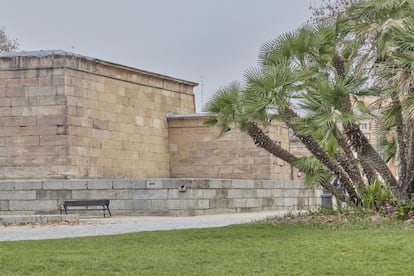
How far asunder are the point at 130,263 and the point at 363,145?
7660 mm

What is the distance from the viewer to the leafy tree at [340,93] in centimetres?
1470

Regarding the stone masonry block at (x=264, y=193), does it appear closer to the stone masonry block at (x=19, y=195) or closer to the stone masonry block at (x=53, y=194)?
the stone masonry block at (x=53, y=194)

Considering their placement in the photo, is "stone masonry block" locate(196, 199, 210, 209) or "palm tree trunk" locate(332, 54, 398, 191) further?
"stone masonry block" locate(196, 199, 210, 209)

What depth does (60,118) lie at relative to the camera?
78.8ft

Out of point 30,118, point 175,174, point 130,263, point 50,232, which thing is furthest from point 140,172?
point 130,263

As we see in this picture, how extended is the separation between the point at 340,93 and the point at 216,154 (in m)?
14.7

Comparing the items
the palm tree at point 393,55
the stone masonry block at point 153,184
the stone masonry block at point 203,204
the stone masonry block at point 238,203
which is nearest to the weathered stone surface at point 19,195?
the stone masonry block at point 153,184

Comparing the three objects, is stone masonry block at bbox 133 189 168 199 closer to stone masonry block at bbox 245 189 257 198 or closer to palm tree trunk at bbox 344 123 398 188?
stone masonry block at bbox 245 189 257 198

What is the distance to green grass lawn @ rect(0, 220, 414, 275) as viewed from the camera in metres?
8.70

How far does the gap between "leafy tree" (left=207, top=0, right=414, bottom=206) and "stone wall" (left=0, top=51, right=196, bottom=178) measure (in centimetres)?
832

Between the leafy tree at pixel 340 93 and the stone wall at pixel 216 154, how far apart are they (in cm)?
1169

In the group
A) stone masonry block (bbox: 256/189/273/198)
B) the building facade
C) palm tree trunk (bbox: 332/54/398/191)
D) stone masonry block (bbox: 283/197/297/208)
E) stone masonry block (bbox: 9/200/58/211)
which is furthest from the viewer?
stone masonry block (bbox: 283/197/297/208)

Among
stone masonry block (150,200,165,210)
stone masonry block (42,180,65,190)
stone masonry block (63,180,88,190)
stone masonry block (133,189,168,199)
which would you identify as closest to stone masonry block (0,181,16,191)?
stone masonry block (42,180,65,190)

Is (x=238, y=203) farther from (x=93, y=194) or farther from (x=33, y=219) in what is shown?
(x=33, y=219)
